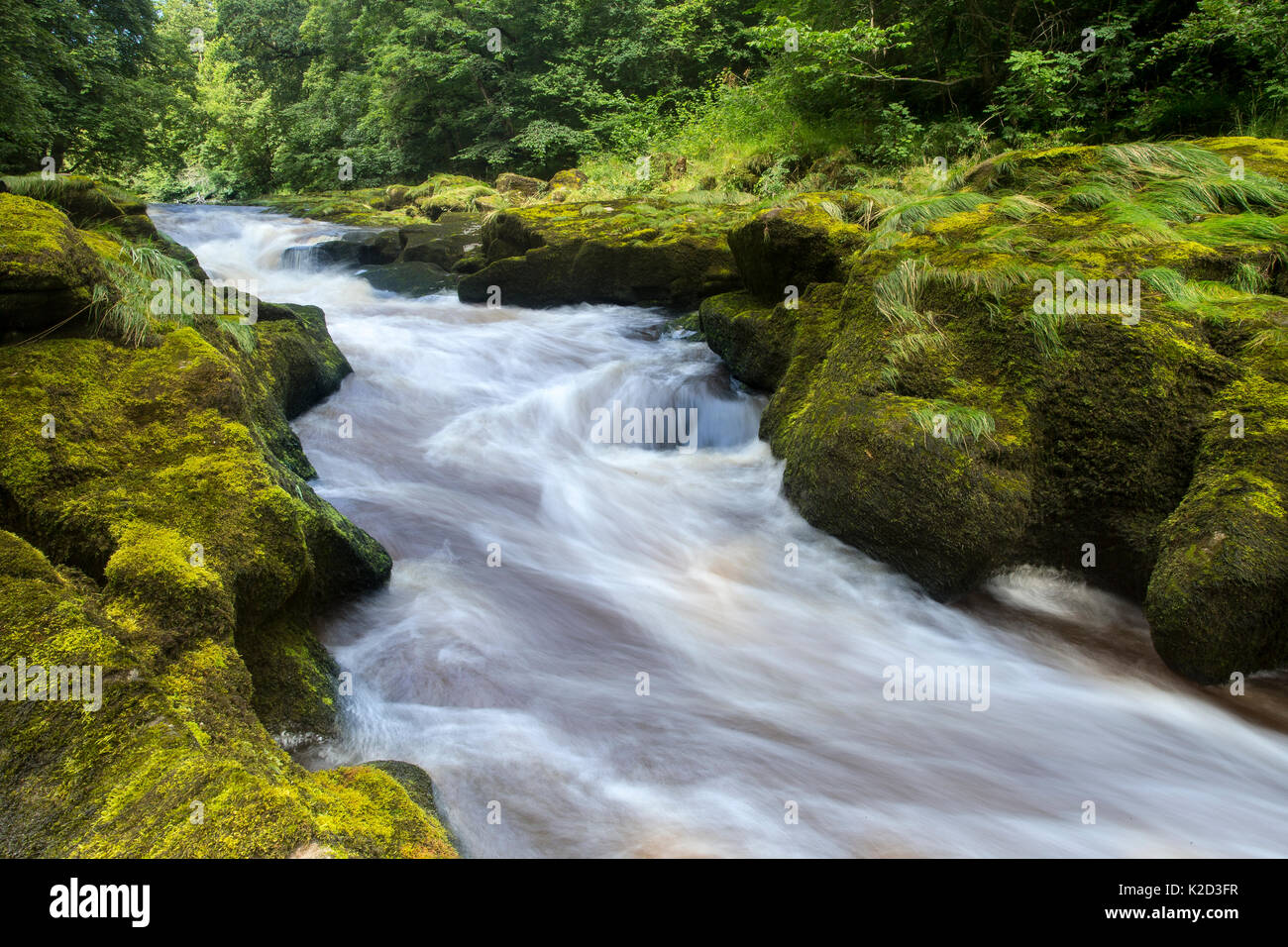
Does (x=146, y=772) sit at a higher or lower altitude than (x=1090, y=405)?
lower

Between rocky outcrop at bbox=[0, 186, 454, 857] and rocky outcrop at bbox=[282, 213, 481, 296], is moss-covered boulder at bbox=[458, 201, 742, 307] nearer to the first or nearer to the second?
rocky outcrop at bbox=[282, 213, 481, 296]

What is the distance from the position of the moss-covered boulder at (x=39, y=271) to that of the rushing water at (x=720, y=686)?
Result: 2268mm

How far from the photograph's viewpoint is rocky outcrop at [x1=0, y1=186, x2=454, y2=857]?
6.77 ft

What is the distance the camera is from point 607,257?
1162 cm

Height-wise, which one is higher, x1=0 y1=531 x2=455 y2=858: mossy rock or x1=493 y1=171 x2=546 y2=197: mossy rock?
x1=493 y1=171 x2=546 y2=197: mossy rock

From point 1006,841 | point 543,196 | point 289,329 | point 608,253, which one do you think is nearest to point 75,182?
point 289,329

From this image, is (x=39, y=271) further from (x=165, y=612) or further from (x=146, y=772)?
(x=146, y=772)

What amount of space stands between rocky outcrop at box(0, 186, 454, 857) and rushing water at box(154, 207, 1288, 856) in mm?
668

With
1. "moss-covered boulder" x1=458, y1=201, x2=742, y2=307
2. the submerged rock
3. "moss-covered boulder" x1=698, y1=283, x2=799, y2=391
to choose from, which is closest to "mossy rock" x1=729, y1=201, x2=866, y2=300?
"moss-covered boulder" x1=698, y1=283, x2=799, y2=391

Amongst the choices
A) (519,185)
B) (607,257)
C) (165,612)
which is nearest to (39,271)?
(165,612)

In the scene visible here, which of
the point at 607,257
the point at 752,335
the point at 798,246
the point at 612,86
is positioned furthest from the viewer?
the point at 612,86

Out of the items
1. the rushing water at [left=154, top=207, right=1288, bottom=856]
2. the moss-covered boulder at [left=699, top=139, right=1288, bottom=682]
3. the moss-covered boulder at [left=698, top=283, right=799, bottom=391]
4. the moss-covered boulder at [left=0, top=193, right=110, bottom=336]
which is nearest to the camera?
the rushing water at [left=154, top=207, right=1288, bottom=856]

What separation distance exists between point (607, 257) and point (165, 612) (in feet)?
31.9

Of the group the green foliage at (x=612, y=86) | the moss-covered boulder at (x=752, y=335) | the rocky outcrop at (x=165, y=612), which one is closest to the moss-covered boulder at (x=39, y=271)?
the rocky outcrop at (x=165, y=612)
